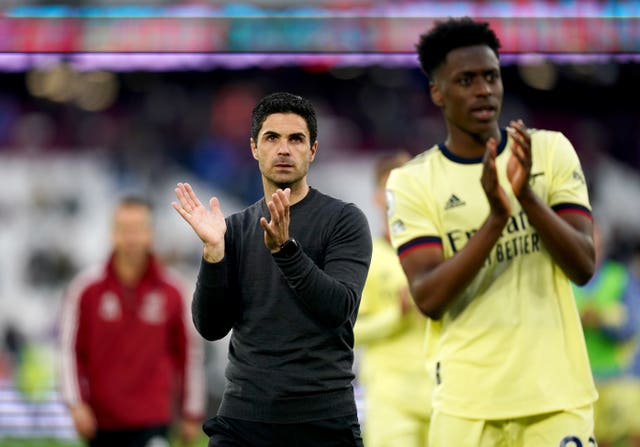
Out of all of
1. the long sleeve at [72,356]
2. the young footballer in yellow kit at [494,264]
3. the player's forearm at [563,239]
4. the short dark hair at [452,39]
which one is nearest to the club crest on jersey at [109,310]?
the long sleeve at [72,356]

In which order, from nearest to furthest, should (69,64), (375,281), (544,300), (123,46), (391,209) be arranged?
(544,300) → (391,209) → (375,281) → (123,46) → (69,64)

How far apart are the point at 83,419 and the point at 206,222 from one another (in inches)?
129

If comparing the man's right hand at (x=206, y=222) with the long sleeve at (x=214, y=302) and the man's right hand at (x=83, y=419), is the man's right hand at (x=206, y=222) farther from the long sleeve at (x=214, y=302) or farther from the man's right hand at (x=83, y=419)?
the man's right hand at (x=83, y=419)

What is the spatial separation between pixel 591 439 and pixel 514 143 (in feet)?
3.52

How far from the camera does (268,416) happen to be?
3.95m

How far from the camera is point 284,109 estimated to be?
4094 mm

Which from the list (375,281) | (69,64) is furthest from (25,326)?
(375,281)

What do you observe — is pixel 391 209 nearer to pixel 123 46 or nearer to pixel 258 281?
pixel 258 281

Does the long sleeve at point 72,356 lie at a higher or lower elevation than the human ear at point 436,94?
lower

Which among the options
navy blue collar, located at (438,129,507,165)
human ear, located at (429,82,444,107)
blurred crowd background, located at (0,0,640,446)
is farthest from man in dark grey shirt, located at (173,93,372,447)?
blurred crowd background, located at (0,0,640,446)

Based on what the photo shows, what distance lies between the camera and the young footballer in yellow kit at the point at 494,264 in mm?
4145

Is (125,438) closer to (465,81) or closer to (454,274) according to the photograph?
(454,274)

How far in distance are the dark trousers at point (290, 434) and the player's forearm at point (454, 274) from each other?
53cm

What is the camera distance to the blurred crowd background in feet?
46.2
